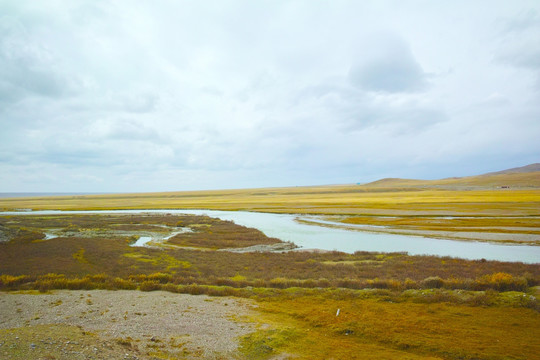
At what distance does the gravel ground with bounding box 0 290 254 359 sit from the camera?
30.3ft

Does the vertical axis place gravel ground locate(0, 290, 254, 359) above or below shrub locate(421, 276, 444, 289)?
above

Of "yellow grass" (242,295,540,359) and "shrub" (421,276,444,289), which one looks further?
"shrub" (421,276,444,289)

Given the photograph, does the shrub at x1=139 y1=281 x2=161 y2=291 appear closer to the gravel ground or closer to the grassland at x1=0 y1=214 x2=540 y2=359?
the grassland at x1=0 y1=214 x2=540 y2=359

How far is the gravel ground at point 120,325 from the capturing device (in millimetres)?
9234

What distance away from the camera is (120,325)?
12.0 meters

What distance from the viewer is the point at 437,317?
1277 centimetres

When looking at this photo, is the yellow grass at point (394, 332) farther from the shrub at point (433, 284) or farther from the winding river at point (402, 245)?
the winding river at point (402, 245)

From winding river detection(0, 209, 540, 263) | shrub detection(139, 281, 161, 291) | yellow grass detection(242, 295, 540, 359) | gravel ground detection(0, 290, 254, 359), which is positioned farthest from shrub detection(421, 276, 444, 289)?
shrub detection(139, 281, 161, 291)

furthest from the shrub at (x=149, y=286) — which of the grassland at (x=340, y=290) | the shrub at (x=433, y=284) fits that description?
the shrub at (x=433, y=284)

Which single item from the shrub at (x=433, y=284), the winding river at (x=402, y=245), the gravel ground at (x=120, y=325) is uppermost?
the gravel ground at (x=120, y=325)

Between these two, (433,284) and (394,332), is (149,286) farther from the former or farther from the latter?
(433,284)

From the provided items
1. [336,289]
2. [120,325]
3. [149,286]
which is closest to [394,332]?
[336,289]

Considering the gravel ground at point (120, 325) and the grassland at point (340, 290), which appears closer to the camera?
the gravel ground at point (120, 325)

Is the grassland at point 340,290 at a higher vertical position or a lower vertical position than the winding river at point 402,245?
higher
